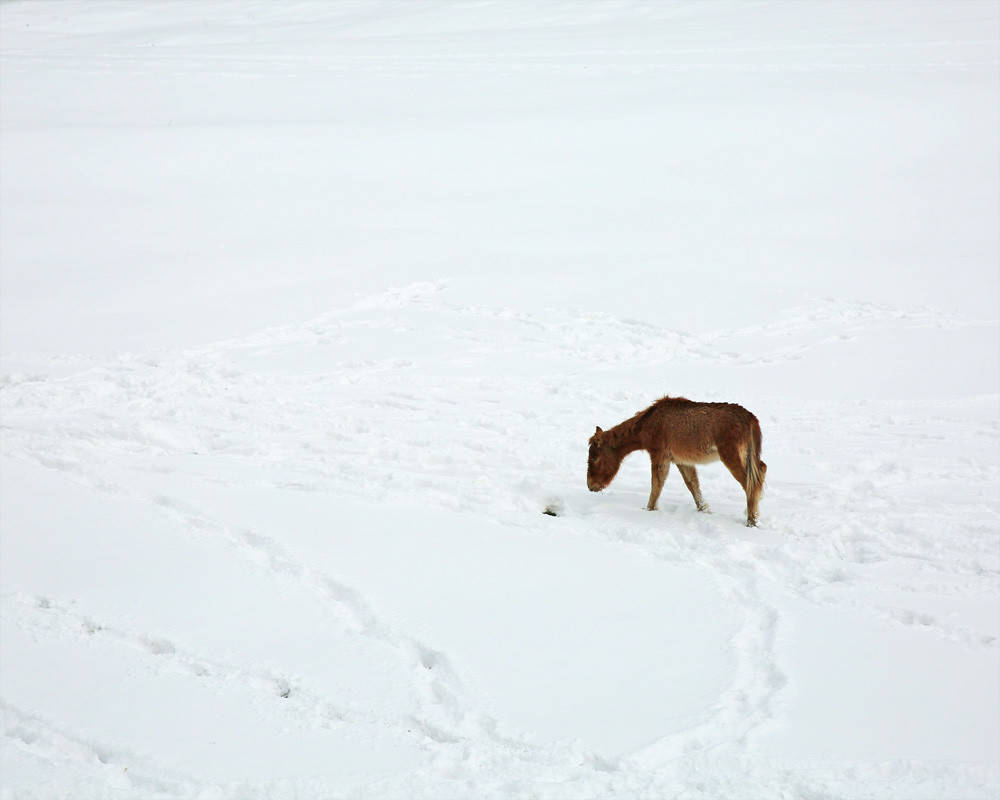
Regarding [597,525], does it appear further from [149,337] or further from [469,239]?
[469,239]

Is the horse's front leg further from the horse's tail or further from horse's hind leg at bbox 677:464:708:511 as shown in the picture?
the horse's tail

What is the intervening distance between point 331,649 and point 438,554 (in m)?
1.66

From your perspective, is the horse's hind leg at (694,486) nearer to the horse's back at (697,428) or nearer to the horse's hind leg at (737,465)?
the horse's back at (697,428)

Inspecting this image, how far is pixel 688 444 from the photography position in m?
8.70

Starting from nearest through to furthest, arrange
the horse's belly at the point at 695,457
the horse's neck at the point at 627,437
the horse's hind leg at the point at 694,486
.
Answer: the horse's belly at the point at 695,457
the horse's hind leg at the point at 694,486
the horse's neck at the point at 627,437

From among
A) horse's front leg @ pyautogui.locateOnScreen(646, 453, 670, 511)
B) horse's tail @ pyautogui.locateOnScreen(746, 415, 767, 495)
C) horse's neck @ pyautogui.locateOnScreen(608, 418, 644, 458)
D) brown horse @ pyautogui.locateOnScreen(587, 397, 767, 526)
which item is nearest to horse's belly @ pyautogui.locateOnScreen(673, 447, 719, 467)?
brown horse @ pyautogui.locateOnScreen(587, 397, 767, 526)

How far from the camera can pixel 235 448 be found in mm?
10344

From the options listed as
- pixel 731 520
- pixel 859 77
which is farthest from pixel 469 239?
pixel 859 77

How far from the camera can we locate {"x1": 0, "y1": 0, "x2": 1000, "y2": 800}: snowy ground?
5.61 metres

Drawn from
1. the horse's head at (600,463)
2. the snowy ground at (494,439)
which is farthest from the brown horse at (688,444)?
the snowy ground at (494,439)

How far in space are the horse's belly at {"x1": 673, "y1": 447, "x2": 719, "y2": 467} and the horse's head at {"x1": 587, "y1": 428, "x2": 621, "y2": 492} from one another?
680 millimetres

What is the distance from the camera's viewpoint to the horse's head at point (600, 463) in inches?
368

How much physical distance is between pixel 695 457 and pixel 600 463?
3.24 ft

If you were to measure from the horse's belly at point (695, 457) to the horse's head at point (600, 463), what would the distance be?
0.68m
